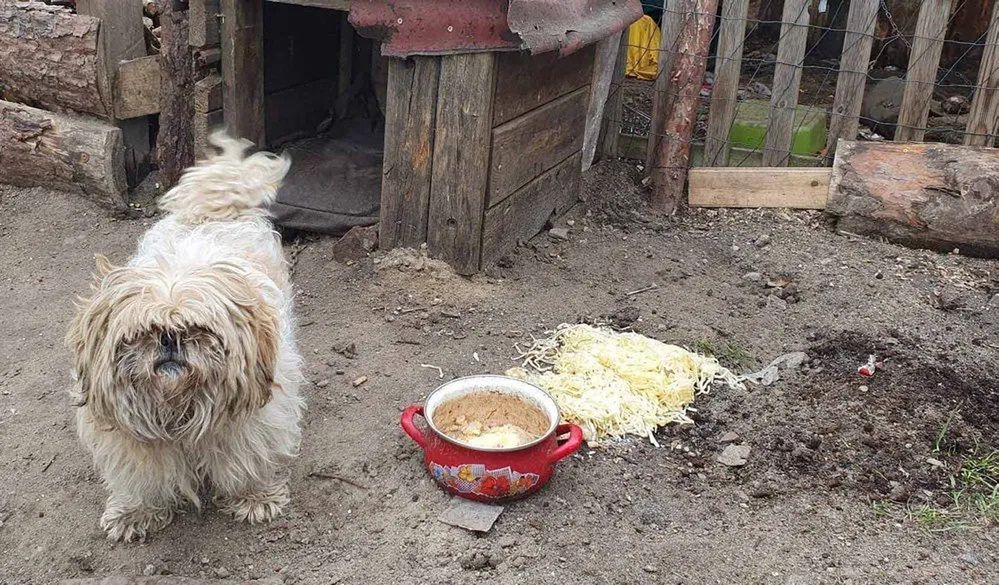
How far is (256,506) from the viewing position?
3.37 meters

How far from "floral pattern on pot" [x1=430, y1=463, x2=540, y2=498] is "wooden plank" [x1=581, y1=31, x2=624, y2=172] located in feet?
11.3

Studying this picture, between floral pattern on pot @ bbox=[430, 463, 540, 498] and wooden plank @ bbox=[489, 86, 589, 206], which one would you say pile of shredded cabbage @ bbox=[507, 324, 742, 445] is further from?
wooden plank @ bbox=[489, 86, 589, 206]

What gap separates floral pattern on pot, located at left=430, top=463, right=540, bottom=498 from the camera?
3.26m

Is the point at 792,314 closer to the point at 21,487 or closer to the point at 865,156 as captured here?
the point at 865,156

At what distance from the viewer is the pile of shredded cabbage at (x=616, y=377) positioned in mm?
3885

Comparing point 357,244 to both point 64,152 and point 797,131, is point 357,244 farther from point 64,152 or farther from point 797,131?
point 797,131

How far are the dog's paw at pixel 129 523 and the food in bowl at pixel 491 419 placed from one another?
1057 millimetres

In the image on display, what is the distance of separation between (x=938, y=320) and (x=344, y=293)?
3064 mm

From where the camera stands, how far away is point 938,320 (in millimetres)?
4797

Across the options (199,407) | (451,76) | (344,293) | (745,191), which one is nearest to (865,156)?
(745,191)

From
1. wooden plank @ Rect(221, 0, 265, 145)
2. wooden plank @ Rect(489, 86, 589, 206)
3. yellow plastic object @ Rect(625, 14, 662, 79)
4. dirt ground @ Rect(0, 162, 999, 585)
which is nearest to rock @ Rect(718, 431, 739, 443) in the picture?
dirt ground @ Rect(0, 162, 999, 585)

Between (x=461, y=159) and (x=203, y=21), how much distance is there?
6.23 ft

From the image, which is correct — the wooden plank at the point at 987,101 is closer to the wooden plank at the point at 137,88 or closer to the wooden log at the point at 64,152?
the wooden plank at the point at 137,88

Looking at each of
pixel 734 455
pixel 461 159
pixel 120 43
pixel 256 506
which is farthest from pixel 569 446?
pixel 120 43
